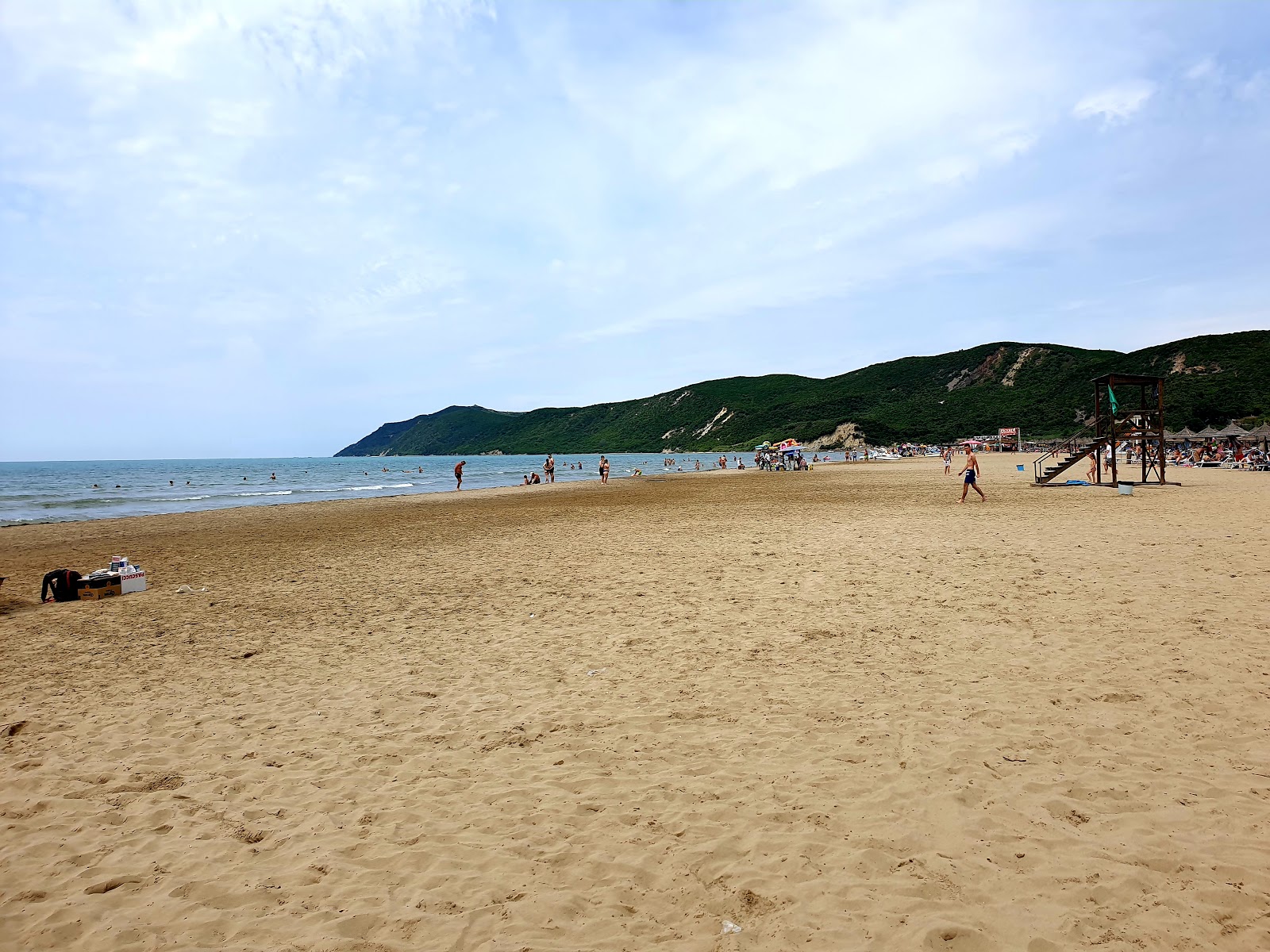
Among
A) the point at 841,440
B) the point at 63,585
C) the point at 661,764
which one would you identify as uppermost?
the point at 841,440

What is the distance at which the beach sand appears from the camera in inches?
132

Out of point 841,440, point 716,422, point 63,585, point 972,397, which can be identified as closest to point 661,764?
point 63,585

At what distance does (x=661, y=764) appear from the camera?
4.89 m

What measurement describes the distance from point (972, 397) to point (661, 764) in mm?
136129

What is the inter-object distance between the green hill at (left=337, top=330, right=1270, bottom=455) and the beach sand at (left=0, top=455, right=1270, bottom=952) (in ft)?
266

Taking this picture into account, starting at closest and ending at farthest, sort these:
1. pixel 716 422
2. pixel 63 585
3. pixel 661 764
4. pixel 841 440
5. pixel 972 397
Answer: pixel 661 764 → pixel 63 585 → pixel 841 440 → pixel 972 397 → pixel 716 422

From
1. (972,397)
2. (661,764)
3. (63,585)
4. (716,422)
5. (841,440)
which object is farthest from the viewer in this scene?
(716,422)

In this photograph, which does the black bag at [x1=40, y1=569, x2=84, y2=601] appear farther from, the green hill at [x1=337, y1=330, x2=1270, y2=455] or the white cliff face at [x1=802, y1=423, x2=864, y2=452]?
the white cliff face at [x1=802, y1=423, x2=864, y2=452]

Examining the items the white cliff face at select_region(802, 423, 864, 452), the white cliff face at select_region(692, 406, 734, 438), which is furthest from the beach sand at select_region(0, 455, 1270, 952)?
the white cliff face at select_region(692, 406, 734, 438)

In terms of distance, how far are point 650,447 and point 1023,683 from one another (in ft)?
595

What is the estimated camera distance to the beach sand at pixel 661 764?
3354 mm

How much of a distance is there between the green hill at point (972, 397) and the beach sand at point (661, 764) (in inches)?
3194

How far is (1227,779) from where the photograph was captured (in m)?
4.30

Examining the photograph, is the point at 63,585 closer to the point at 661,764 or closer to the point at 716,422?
the point at 661,764
